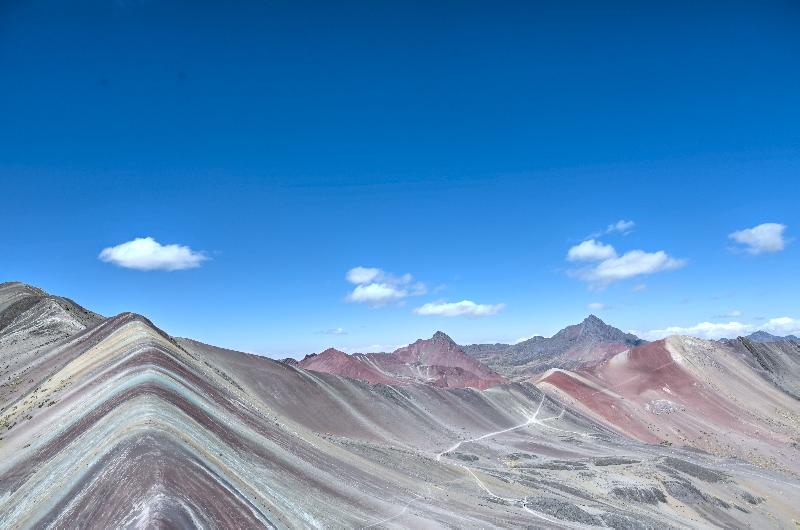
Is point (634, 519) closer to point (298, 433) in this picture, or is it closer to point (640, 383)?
point (298, 433)

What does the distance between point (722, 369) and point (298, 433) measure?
103 metres

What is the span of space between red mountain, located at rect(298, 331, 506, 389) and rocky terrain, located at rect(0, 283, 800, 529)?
36298mm

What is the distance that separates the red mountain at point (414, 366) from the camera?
4690 inches

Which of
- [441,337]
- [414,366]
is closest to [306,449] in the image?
[414,366]

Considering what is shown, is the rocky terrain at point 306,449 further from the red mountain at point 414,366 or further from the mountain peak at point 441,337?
the mountain peak at point 441,337

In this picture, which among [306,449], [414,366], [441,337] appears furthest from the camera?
[441,337]

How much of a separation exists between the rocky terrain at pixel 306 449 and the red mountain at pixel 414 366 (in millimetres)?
36298

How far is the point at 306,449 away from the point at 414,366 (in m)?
118

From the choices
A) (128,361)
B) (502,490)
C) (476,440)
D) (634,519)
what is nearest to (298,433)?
(128,361)

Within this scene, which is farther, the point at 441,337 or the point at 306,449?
the point at 441,337

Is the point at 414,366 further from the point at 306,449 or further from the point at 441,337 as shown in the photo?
the point at 306,449

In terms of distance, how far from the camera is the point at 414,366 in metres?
148

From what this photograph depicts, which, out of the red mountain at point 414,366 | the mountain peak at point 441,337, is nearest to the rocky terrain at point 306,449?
the red mountain at point 414,366

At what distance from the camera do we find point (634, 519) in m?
33.6
